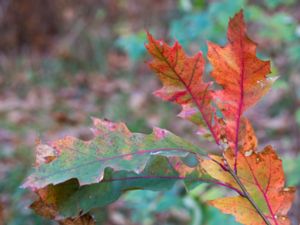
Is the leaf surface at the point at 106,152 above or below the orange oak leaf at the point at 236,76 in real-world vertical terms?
below

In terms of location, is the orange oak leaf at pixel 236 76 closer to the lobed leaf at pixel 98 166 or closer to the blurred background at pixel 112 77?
the lobed leaf at pixel 98 166

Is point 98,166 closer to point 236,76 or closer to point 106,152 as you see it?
point 106,152

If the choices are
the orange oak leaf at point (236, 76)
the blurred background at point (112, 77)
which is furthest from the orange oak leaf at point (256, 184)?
the blurred background at point (112, 77)

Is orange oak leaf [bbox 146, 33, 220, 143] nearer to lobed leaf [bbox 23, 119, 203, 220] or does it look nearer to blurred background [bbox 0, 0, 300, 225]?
lobed leaf [bbox 23, 119, 203, 220]

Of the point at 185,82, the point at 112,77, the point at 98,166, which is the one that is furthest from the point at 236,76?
the point at 112,77

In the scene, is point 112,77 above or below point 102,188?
above

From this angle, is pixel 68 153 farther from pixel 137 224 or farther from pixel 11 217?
pixel 137 224

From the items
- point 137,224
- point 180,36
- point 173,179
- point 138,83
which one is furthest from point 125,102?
point 173,179
